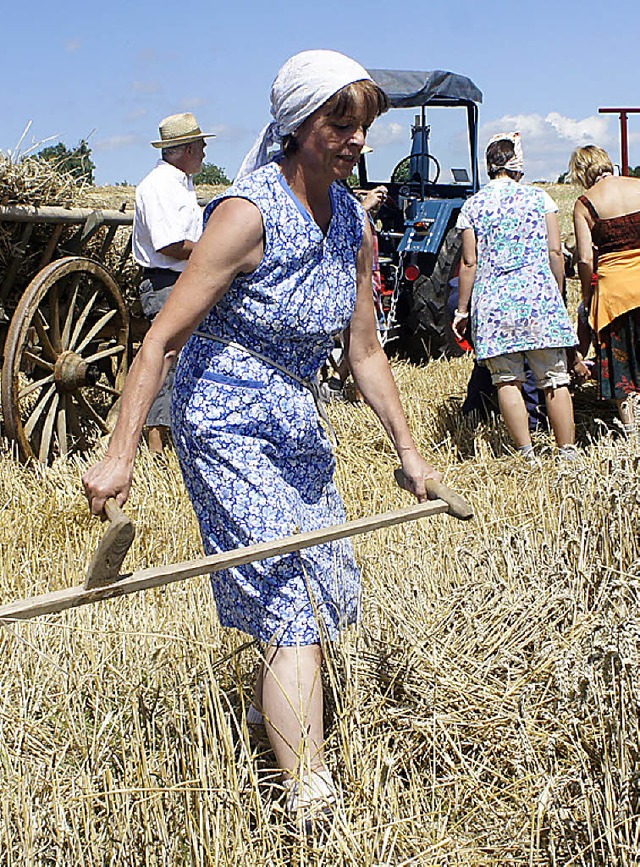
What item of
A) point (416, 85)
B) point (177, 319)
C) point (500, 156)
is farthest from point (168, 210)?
point (416, 85)

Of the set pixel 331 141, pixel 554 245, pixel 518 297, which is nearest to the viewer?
pixel 331 141

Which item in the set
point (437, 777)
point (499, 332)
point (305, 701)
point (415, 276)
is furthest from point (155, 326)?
point (415, 276)

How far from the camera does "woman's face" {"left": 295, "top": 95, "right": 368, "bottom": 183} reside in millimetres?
2482

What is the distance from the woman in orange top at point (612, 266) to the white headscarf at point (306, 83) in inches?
138

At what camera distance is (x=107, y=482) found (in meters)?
2.22

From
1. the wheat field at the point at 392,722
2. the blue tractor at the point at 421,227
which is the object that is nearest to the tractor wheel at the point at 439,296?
the blue tractor at the point at 421,227

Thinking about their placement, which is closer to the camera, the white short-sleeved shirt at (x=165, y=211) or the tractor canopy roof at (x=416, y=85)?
the white short-sleeved shirt at (x=165, y=211)

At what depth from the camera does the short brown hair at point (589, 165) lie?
5828 millimetres

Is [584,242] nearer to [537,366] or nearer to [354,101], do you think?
[537,366]

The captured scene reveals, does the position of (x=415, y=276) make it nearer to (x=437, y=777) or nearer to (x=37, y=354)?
(x=37, y=354)

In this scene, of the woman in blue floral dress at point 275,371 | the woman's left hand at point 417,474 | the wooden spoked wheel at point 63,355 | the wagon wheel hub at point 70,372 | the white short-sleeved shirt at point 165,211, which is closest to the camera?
the woman in blue floral dress at point 275,371

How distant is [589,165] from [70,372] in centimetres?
299

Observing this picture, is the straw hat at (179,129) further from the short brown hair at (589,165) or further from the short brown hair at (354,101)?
the short brown hair at (354,101)

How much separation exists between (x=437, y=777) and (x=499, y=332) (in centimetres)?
348
